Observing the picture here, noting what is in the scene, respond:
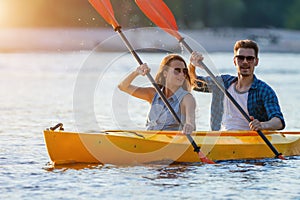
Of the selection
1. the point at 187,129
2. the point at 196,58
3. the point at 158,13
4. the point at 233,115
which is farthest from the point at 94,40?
the point at 187,129

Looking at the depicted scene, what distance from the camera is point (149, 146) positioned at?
873cm

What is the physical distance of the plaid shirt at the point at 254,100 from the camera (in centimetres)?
916

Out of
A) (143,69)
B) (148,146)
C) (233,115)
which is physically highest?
(143,69)

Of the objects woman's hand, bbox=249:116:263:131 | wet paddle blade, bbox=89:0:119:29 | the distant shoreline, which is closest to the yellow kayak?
woman's hand, bbox=249:116:263:131

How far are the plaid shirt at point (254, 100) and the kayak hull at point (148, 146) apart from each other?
26 cm

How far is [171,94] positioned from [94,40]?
28699mm

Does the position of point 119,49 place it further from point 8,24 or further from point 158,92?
point 158,92

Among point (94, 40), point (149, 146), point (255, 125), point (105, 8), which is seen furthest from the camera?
point (94, 40)

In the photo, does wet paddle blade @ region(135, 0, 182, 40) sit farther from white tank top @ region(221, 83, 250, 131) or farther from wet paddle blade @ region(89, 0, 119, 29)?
white tank top @ region(221, 83, 250, 131)

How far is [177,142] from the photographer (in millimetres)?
8844

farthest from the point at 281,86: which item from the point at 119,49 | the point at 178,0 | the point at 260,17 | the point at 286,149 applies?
the point at 260,17

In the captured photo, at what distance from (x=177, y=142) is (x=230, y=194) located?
51.3 inches

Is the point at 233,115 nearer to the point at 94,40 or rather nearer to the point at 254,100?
the point at 254,100

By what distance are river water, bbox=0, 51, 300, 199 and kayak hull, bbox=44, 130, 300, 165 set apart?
0.29ft
